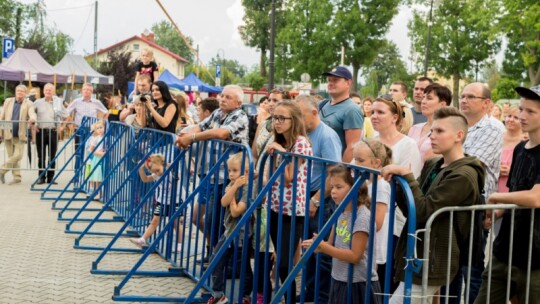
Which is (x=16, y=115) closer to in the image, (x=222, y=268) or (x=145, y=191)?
(x=145, y=191)

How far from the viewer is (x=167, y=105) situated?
31.3 feet

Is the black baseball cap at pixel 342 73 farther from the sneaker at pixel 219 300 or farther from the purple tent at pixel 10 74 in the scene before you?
the purple tent at pixel 10 74

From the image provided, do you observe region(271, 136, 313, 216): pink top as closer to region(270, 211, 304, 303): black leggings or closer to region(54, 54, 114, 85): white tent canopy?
region(270, 211, 304, 303): black leggings

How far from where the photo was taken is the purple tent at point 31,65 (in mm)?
28797

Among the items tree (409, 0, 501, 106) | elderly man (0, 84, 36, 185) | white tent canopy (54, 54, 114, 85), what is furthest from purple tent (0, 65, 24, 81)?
tree (409, 0, 501, 106)

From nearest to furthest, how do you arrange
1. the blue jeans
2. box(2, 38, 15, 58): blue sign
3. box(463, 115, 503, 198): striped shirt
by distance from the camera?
box(463, 115, 503, 198): striped shirt → the blue jeans → box(2, 38, 15, 58): blue sign

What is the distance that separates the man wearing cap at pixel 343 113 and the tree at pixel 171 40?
13956 cm

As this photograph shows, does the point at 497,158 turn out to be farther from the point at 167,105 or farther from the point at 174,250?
the point at 167,105

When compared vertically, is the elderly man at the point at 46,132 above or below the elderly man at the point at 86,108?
below

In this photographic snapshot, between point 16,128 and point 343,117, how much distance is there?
9.36 metres

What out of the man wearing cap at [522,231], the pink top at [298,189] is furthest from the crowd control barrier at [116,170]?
the man wearing cap at [522,231]

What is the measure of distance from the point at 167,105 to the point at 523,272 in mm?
5995

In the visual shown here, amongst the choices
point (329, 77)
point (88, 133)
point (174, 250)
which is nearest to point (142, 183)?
point (174, 250)

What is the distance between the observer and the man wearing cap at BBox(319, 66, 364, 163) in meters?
6.62
